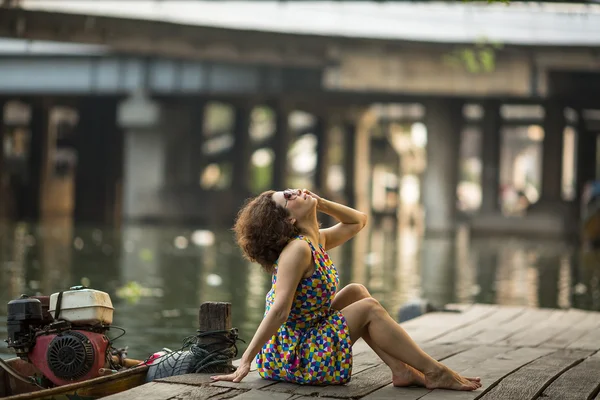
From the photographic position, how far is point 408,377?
25.5 feet

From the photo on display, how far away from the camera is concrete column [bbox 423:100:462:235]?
49562 mm

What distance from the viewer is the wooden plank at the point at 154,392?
7.30 metres

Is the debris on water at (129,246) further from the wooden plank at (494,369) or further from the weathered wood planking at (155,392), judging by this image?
the weathered wood planking at (155,392)

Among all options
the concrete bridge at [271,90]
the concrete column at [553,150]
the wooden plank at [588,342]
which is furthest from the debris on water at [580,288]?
the concrete column at [553,150]

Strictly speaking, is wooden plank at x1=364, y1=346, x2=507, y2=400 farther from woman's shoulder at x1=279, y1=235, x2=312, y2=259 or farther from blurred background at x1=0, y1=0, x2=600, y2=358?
blurred background at x1=0, y1=0, x2=600, y2=358

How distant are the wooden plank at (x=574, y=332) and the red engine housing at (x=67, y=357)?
4166 mm

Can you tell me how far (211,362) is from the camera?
27.3 feet

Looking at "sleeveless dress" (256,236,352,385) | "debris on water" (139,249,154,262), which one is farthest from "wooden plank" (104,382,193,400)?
"debris on water" (139,249,154,262)

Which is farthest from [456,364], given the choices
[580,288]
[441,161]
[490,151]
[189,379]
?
[490,151]

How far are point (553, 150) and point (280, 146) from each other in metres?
13.0

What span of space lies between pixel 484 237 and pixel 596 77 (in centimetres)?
775

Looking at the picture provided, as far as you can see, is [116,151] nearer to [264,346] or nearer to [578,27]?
[578,27]

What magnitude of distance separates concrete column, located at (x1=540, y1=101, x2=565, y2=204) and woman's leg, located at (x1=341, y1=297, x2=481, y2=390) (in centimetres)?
4504

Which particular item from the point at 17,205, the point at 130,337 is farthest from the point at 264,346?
the point at 17,205
